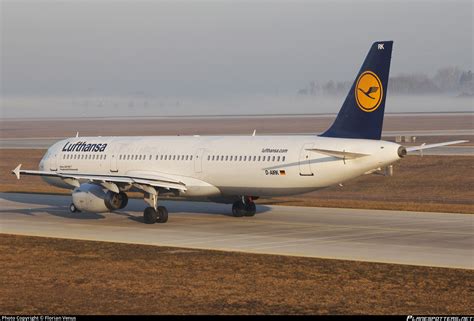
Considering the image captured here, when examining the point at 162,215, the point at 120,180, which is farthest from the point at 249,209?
the point at 120,180

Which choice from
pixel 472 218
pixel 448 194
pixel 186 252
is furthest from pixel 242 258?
pixel 448 194

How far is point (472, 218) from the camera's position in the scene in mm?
41750

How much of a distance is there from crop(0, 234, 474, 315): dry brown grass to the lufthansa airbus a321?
8.63m

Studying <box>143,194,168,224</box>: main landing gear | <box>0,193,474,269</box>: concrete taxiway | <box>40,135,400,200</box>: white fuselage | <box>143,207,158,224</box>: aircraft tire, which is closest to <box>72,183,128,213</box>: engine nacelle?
<box>0,193,474,269</box>: concrete taxiway

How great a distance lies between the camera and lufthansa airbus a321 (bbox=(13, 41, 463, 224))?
3797 centimetres

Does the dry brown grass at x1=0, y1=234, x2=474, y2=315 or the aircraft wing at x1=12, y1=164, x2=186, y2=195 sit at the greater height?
the aircraft wing at x1=12, y1=164, x2=186, y2=195

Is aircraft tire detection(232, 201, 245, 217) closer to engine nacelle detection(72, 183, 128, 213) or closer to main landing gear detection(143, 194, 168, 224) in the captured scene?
main landing gear detection(143, 194, 168, 224)

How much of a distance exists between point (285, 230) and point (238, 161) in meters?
5.03

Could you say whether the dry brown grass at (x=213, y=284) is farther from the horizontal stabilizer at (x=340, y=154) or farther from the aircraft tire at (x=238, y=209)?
the aircraft tire at (x=238, y=209)

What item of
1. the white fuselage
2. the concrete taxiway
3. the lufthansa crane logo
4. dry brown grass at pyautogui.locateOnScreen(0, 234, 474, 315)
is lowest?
dry brown grass at pyautogui.locateOnScreen(0, 234, 474, 315)

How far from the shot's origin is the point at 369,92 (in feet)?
125

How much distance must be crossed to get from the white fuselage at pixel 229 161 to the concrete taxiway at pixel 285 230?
1.77 m

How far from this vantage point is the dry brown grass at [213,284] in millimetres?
21922

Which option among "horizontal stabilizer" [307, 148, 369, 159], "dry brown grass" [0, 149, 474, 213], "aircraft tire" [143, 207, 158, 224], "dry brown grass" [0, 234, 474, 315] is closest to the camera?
"dry brown grass" [0, 234, 474, 315]
